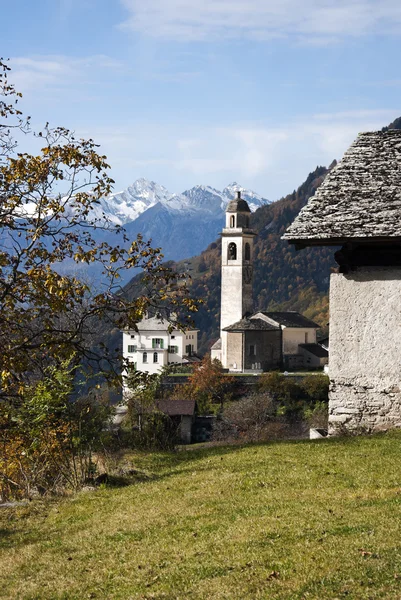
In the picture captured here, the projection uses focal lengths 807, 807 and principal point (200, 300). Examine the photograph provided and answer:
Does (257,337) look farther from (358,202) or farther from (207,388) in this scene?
(358,202)

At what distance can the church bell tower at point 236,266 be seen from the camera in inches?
3415

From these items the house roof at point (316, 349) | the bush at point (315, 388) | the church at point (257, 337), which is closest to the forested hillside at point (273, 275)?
the church at point (257, 337)

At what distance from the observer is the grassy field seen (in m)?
6.55

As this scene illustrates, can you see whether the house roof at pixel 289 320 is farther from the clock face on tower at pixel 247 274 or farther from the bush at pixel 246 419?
the bush at pixel 246 419

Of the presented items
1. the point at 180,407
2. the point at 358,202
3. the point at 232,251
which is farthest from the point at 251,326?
the point at 358,202

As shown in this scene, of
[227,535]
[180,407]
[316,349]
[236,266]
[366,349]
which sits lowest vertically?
[180,407]

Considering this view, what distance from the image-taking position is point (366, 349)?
1428cm

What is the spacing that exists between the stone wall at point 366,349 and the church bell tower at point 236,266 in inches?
2801

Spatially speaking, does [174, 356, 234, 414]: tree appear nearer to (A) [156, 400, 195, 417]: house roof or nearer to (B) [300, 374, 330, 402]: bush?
(B) [300, 374, 330, 402]: bush

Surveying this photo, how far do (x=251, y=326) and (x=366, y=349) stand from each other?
65.3 meters

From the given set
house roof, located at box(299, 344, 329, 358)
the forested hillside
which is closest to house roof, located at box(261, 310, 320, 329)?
house roof, located at box(299, 344, 329, 358)

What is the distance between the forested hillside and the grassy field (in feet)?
362

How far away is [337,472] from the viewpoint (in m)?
10.8

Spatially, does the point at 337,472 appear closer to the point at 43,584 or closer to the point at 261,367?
the point at 43,584
